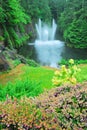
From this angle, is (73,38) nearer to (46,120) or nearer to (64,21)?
(64,21)

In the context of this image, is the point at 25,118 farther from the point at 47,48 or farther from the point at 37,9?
the point at 37,9

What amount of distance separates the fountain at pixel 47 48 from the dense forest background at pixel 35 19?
161cm

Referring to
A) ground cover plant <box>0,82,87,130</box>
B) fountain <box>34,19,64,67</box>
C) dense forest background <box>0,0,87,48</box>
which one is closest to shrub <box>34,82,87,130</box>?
ground cover plant <box>0,82,87,130</box>

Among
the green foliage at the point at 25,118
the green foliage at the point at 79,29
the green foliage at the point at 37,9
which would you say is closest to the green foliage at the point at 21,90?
the green foliage at the point at 25,118

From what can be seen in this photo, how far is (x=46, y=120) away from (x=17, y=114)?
36 centimetres

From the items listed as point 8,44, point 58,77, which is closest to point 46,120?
point 58,77

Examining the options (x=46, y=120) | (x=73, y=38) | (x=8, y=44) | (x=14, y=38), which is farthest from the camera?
(x=73, y=38)

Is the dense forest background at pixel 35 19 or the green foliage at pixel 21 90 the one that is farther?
the dense forest background at pixel 35 19

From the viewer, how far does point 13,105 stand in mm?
3787

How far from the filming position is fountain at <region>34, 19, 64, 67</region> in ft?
100

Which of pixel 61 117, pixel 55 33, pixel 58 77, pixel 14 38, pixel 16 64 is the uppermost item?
pixel 61 117

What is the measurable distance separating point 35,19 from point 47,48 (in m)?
17.6

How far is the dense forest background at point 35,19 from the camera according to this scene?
1086 inches

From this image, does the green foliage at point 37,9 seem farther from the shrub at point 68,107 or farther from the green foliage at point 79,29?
the shrub at point 68,107
